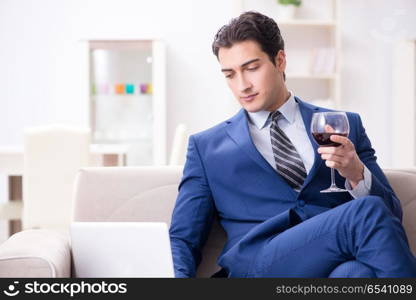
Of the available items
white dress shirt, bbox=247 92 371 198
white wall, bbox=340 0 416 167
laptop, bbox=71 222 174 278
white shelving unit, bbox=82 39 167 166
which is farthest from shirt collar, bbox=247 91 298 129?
white wall, bbox=340 0 416 167

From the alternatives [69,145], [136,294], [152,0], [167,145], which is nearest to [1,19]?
[152,0]

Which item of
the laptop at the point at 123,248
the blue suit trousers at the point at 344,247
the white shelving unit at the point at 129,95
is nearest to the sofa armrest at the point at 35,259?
the laptop at the point at 123,248

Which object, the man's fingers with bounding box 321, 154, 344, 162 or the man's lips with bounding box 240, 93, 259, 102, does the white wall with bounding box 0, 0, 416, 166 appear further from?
the man's fingers with bounding box 321, 154, 344, 162

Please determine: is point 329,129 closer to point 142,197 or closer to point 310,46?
point 142,197

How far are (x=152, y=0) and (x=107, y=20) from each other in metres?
0.45

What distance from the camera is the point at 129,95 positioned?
6047mm

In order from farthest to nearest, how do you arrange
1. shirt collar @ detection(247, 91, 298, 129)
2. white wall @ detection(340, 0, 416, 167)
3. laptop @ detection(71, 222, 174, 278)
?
white wall @ detection(340, 0, 416, 167), shirt collar @ detection(247, 91, 298, 129), laptop @ detection(71, 222, 174, 278)

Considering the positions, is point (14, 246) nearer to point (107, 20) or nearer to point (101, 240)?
point (101, 240)

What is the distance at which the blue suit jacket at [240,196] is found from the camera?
5.91 feet

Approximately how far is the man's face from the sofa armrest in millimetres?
648

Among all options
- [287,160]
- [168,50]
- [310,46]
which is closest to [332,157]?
[287,160]

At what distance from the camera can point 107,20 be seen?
620 centimetres

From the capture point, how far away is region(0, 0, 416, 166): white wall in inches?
241

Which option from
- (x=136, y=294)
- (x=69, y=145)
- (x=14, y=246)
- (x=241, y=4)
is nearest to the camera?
(x=136, y=294)
